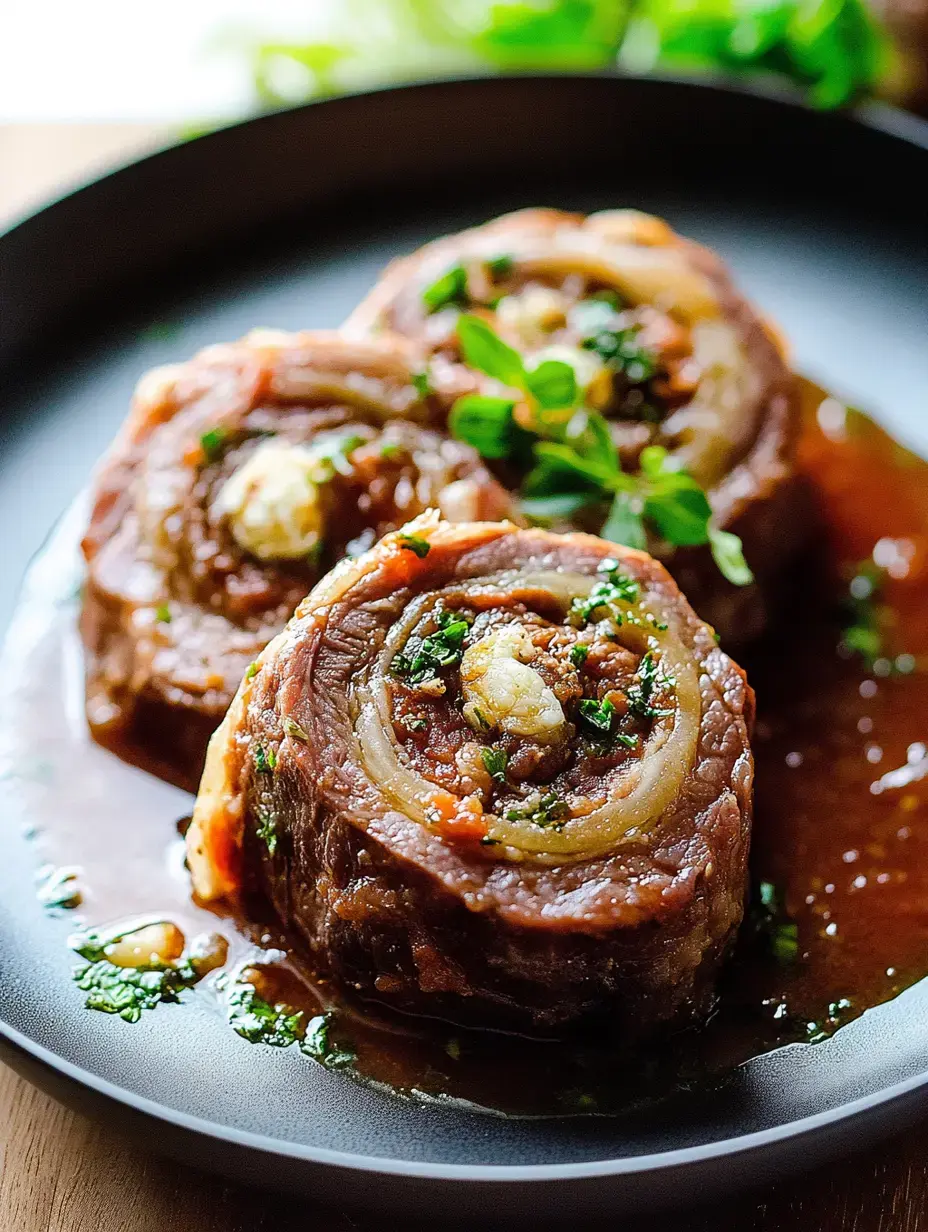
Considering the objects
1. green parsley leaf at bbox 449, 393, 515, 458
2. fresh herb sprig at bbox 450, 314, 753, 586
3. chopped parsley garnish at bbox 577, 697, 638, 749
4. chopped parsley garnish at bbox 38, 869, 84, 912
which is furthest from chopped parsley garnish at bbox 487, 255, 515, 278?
chopped parsley garnish at bbox 38, 869, 84, 912

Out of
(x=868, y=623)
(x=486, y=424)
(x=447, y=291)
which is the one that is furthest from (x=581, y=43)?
(x=868, y=623)

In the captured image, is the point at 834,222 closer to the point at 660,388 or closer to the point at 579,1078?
the point at 660,388

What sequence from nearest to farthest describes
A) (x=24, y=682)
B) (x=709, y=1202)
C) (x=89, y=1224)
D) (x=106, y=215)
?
(x=709, y=1202)
(x=89, y=1224)
(x=24, y=682)
(x=106, y=215)

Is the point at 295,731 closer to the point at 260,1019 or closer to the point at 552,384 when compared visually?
the point at 260,1019

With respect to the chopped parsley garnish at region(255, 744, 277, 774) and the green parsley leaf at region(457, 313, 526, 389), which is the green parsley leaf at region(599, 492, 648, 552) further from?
the chopped parsley garnish at region(255, 744, 277, 774)

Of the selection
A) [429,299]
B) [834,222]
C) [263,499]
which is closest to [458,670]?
[263,499]

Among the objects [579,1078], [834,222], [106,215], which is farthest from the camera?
[834,222]
